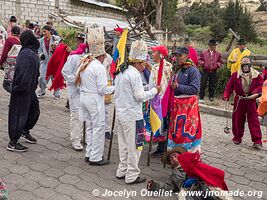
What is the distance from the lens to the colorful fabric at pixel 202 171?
3377 millimetres

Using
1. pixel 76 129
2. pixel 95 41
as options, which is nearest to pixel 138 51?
pixel 95 41

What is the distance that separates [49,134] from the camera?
6.19 m

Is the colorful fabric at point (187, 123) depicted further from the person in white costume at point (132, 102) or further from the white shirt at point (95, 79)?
the white shirt at point (95, 79)

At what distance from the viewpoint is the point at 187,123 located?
4.76m

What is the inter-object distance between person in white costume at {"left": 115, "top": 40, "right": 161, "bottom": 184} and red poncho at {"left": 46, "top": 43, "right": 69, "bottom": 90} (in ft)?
9.88

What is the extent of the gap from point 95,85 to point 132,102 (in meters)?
0.76

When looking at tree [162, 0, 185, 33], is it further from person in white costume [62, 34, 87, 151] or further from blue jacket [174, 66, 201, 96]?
blue jacket [174, 66, 201, 96]

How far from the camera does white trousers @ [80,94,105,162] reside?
466 centimetres

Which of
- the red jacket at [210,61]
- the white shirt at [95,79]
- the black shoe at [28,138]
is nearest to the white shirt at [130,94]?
the white shirt at [95,79]

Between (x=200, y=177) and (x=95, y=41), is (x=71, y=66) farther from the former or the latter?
(x=200, y=177)

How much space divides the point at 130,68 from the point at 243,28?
22.2 m

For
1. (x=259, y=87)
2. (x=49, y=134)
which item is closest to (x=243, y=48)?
(x=259, y=87)

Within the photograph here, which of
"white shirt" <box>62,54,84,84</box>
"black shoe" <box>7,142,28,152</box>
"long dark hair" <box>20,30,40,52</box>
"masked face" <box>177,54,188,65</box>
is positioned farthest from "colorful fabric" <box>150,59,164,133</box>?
"black shoe" <box>7,142,28,152</box>

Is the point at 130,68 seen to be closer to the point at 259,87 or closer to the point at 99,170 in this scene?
the point at 99,170
